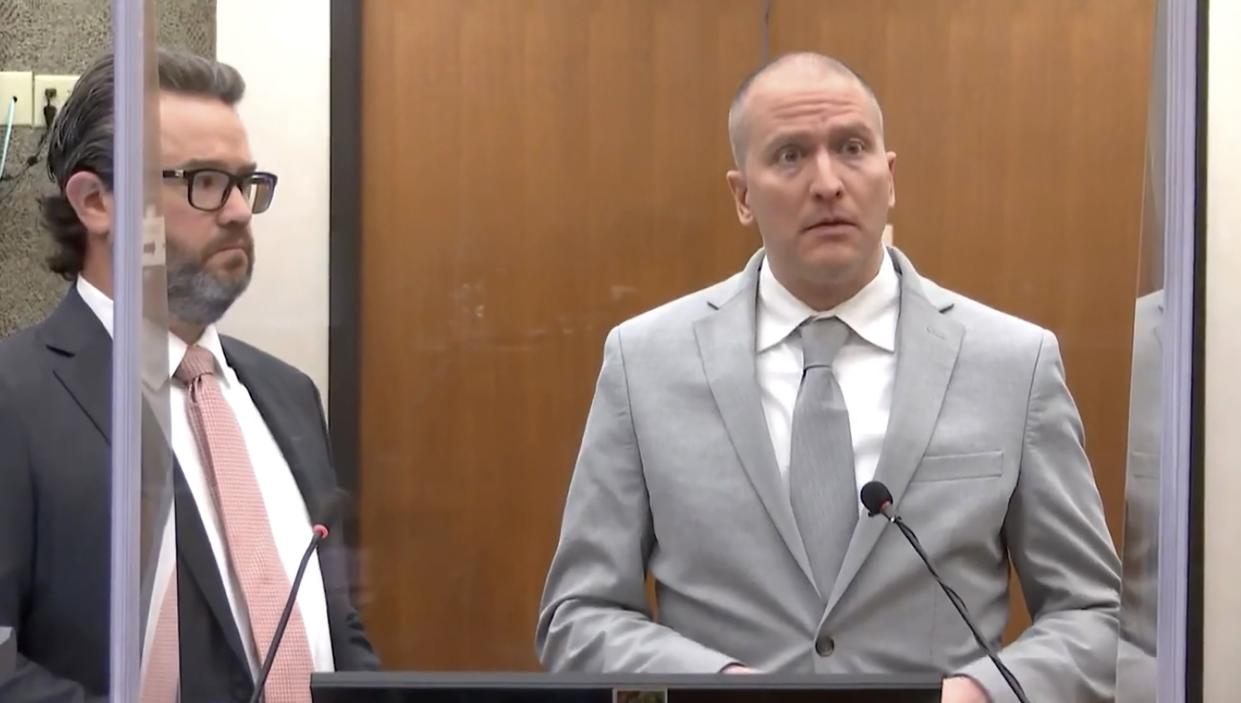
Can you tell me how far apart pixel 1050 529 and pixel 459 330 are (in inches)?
21.9

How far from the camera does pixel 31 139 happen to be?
6.46ft

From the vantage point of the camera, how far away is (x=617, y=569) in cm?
117

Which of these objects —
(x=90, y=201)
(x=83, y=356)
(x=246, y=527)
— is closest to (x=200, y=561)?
(x=246, y=527)

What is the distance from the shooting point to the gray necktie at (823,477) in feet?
3.71

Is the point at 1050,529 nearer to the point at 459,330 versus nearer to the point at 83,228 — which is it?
the point at 459,330

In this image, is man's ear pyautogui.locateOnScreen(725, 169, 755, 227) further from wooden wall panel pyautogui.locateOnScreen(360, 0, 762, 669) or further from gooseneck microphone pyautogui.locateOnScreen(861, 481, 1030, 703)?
gooseneck microphone pyautogui.locateOnScreen(861, 481, 1030, 703)

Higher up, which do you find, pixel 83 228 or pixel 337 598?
pixel 83 228

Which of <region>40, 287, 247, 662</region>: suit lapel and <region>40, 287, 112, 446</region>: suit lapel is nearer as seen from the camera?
<region>40, 287, 247, 662</region>: suit lapel

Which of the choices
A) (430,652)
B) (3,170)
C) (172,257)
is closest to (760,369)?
(430,652)

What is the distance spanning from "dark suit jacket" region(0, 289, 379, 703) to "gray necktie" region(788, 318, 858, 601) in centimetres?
42

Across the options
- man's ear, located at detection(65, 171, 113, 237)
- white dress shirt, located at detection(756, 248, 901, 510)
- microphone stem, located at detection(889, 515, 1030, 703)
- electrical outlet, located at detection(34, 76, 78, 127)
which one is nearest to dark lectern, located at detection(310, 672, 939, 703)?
microphone stem, located at detection(889, 515, 1030, 703)

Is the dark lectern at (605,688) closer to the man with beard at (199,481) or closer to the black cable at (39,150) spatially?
the man with beard at (199,481)

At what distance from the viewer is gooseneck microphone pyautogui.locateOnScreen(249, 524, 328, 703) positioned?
3.51ft

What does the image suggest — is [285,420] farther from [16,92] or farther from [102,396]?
[16,92]
